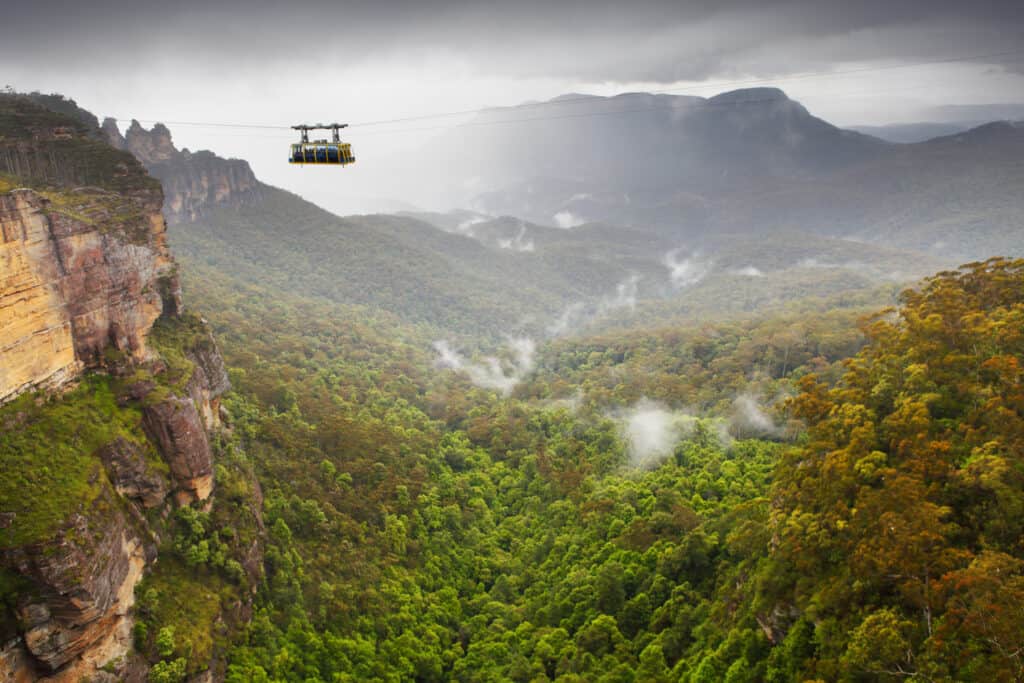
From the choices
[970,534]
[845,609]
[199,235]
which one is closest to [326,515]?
[845,609]

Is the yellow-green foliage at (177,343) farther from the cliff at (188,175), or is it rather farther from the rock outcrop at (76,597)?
the cliff at (188,175)

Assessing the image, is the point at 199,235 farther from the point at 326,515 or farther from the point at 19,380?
the point at 19,380


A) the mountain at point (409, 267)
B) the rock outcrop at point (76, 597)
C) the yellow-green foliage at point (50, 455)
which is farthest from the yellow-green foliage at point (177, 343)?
the mountain at point (409, 267)

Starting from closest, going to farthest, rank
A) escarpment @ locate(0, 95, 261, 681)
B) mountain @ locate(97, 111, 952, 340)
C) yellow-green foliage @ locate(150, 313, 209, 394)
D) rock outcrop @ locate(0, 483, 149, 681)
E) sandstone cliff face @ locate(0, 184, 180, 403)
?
rock outcrop @ locate(0, 483, 149, 681)
escarpment @ locate(0, 95, 261, 681)
sandstone cliff face @ locate(0, 184, 180, 403)
yellow-green foliage @ locate(150, 313, 209, 394)
mountain @ locate(97, 111, 952, 340)

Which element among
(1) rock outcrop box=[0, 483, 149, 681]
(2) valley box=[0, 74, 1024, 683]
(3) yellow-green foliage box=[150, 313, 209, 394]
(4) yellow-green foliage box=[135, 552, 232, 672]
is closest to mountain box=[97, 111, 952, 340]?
(2) valley box=[0, 74, 1024, 683]

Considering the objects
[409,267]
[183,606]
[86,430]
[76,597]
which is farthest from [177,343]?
[409,267]

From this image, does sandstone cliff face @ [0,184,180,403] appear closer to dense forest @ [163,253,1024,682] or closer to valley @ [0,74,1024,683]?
valley @ [0,74,1024,683]
